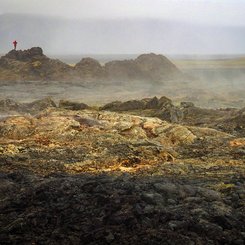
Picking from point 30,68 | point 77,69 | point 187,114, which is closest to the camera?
point 187,114

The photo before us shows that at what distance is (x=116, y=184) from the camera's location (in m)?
13.2

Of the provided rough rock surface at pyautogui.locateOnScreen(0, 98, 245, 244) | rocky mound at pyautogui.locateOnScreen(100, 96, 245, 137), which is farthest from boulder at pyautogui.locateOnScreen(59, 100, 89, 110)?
rough rock surface at pyautogui.locateOnScreen(0, 98, 245, 244)

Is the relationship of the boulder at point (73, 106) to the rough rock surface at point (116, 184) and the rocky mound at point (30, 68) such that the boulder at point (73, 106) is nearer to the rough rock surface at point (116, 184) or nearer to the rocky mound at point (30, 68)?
the rough rock surface at point (116, 184)

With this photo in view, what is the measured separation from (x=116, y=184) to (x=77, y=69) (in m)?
66.3

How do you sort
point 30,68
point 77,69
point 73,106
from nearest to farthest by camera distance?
point 73,106
point 30,68
point 77,69

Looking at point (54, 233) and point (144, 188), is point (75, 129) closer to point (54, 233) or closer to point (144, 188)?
point (144, 188)

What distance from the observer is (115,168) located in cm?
1625

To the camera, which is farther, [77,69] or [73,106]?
[77,69]

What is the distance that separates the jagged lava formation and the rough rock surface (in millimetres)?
52872

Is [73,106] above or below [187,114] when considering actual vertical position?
above

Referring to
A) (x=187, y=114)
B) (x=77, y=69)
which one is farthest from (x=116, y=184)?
(x=77, y=69)

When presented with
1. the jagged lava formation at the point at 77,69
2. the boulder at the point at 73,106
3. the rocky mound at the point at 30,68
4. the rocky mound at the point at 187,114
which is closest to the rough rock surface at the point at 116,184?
the rocky mound at the point at 187,114

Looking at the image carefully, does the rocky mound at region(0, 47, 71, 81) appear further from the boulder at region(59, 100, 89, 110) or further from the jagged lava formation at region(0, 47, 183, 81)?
the boulder at region(59, 100, 89, 110)

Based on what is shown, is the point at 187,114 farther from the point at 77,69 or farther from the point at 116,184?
the point at 77,69
